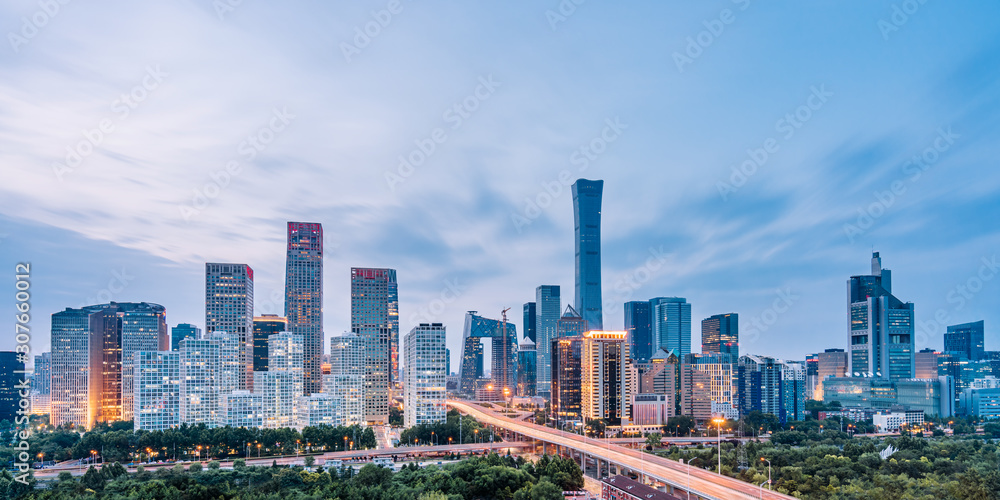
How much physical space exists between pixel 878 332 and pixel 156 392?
123 m

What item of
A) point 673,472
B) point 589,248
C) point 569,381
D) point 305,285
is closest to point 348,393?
point 569,381

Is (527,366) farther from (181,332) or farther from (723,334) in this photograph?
(181,332)

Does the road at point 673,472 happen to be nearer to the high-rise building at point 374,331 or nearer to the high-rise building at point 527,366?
the high-rise building at point 374,331

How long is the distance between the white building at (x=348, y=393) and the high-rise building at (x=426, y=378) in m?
Answer: 5.85

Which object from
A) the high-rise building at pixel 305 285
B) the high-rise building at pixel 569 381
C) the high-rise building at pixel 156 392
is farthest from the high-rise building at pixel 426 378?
the high-rise building at pixel 305 285

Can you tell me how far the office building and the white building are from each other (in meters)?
41.0

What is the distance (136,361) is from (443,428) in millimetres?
33808

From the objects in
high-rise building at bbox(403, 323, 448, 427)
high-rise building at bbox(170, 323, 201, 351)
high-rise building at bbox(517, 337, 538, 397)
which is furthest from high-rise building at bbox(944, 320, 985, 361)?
high-rise building at bbox(170, 323, 201, 351)

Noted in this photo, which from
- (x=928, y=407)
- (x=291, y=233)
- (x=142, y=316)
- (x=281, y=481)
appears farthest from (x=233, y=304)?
(x=928, y=407)

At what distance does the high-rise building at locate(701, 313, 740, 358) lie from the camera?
150375 mm

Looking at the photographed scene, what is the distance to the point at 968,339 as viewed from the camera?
13150 centimetres

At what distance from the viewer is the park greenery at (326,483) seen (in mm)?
37469

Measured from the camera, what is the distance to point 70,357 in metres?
88.2

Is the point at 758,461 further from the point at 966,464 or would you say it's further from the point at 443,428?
the point at 443,428
